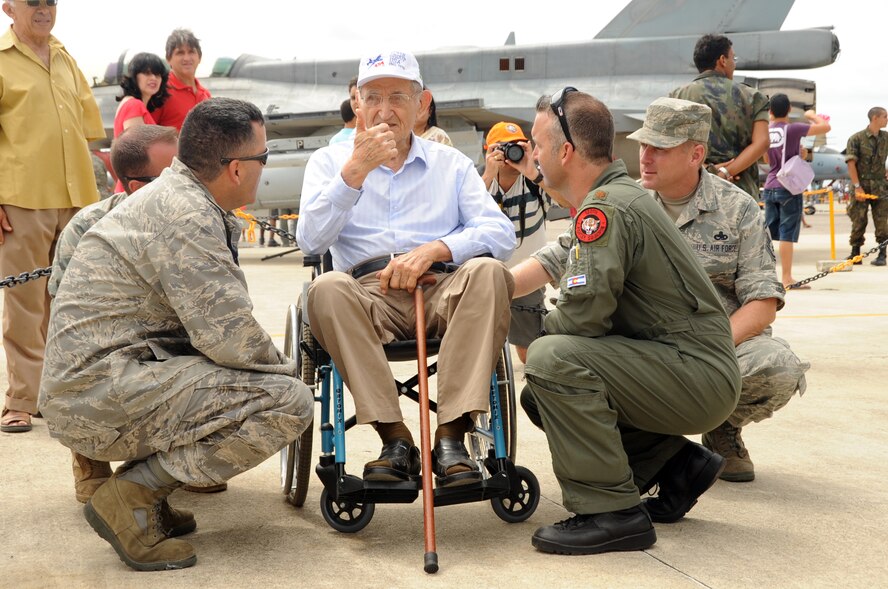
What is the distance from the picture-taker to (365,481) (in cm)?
288

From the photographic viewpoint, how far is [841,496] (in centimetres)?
346

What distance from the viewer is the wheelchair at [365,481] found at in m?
2.88

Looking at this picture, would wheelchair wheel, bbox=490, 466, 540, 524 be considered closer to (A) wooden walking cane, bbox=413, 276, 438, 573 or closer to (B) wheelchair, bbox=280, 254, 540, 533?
(B) wheelchair, bbox=280, 254, 540, 533

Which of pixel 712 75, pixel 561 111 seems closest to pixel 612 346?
pixel 561 111

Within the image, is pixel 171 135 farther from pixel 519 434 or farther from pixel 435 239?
pixel 519 434

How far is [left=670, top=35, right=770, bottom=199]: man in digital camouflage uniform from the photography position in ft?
17.6

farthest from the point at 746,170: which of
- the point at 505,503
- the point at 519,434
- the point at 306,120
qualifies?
the point at 306,120

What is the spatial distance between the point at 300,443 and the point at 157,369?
0.69 meters

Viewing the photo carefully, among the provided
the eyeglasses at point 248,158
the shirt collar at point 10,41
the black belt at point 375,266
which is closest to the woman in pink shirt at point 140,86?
the shirt collar at point 10,41

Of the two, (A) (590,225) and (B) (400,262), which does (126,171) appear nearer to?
(B) (400,262)

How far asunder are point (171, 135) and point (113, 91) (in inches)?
592

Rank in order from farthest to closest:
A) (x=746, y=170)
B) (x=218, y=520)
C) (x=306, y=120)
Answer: (x=306, y=120) < (x=746, y=170) < (x=218, y=520)

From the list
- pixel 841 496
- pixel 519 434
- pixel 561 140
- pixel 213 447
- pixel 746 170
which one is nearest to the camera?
pixel 213 447

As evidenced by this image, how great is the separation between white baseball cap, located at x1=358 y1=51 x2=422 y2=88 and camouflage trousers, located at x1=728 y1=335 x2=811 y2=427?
1.60 m
